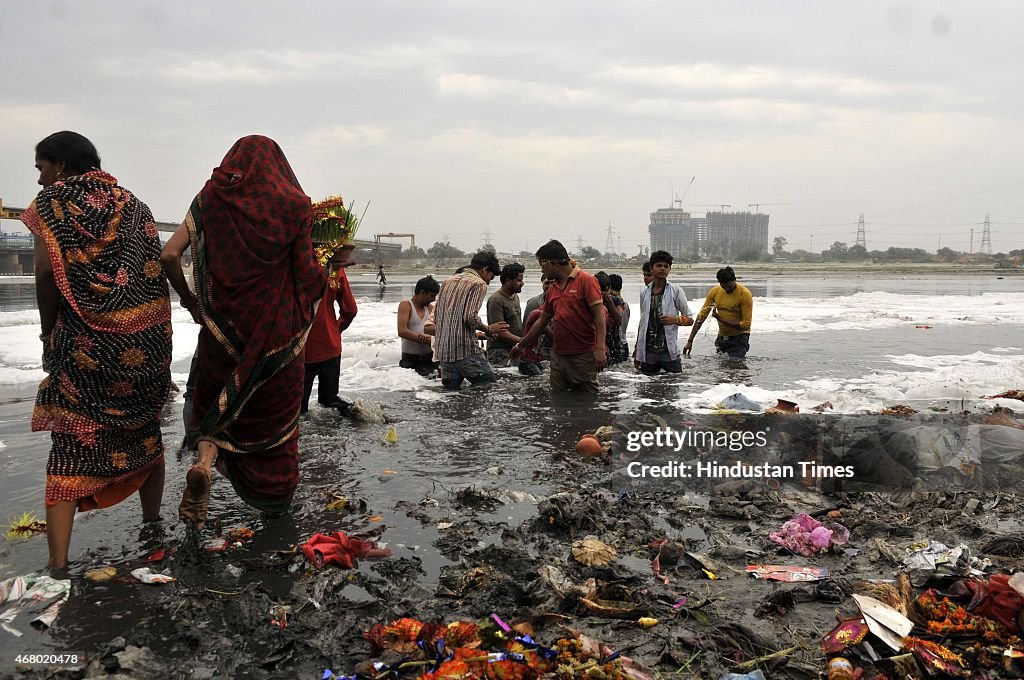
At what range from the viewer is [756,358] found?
452 inches

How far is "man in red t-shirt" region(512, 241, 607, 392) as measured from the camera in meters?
7.52

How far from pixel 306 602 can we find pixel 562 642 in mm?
1110

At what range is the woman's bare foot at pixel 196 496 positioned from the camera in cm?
336

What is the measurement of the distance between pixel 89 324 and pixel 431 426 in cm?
364

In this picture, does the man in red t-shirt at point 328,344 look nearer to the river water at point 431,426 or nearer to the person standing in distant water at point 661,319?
the river water at point 431,426

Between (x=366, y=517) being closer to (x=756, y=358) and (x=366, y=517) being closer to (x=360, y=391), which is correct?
(x=360, y=391)

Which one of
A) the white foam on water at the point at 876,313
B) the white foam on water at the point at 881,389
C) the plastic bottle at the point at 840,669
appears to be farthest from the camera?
the white foam on water at the point at 876,313

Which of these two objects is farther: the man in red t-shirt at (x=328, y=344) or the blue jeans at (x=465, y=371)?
the blue jeans at (x=465, y=371)

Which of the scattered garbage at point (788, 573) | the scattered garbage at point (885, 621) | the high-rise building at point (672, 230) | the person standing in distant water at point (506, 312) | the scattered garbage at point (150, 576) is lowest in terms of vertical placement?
the scattered garbage at point (788, 573)

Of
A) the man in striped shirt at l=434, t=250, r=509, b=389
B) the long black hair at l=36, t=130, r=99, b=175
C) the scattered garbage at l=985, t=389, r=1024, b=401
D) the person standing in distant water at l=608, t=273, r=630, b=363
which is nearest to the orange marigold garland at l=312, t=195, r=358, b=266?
the long black hair at l=36, t=130, r=99, b=175

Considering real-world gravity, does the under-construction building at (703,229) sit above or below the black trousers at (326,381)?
above

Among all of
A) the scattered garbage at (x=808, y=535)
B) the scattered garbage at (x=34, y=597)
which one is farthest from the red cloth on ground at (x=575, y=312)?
the scattered garbage at (x=34, y=597)

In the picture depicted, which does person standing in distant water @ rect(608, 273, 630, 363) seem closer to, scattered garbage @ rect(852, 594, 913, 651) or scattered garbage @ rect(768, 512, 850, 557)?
scattered garbage @ rect(768, 512, 850, 557)

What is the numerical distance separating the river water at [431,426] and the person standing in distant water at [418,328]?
0.30 meters
